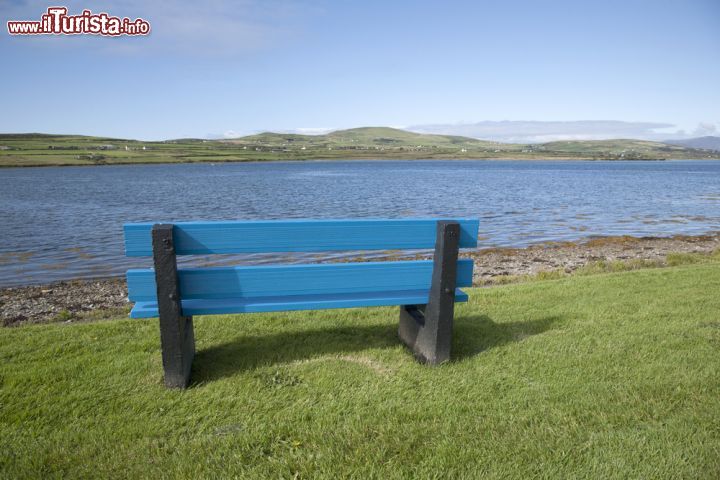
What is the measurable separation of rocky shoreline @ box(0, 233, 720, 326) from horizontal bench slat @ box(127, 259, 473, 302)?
4.57 meters

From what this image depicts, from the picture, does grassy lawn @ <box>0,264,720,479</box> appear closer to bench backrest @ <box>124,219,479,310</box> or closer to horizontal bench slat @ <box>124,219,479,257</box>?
bench backrest @ <box>124,219,479,310</box>

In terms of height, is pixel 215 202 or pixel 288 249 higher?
pixel 288 249

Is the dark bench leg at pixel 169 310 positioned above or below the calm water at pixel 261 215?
above

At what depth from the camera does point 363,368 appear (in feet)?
15.3

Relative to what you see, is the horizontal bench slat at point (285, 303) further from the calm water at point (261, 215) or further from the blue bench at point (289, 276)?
the calm water at point (261, 215)

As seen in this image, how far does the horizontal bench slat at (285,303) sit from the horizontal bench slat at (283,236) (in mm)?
511

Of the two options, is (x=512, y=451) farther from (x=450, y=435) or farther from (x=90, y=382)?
(x=90, y=382)

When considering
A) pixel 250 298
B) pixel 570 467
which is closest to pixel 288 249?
pixel 250 298

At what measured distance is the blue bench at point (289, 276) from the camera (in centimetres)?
405

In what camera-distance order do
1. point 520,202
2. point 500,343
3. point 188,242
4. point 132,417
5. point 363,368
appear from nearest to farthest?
point 132,417, point 188,242, point 363,368, point 500,343, point 520,202

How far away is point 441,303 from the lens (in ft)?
15.3

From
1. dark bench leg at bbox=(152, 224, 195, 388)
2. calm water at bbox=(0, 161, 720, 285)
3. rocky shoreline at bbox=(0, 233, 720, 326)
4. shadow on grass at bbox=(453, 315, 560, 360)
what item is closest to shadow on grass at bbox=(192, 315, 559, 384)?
shadow on grass at bbox=(453, 315, 560, 360)

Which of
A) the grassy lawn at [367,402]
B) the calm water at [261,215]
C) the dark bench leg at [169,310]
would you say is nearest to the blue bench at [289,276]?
the dark bench leg at [169,310]

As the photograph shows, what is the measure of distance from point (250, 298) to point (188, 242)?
843mm
